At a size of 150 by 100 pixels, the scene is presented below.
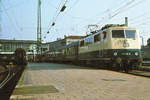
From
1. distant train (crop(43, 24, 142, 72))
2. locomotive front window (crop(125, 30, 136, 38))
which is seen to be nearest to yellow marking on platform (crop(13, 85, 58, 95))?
distant train (crop(43, 24, 142, 72))

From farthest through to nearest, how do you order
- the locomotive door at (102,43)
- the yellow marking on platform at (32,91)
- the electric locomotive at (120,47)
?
the locomotive door at (102,43), the electric locomotive at (120,47), the yellow marking on platform at (32,91)

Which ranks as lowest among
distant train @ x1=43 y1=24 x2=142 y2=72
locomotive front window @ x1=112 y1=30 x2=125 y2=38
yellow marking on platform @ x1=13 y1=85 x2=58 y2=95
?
yellow marking on platform @ x1=13 y1=85 x2=58 y2=95

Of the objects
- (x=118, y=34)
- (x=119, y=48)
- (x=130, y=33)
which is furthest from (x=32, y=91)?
(x=130, y=33)

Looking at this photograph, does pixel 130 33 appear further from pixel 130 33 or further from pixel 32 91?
pixel 32 91

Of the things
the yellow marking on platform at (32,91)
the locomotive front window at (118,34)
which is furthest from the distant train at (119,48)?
the yellow marking on platform at (32,91)

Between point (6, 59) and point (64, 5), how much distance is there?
20.5 metres

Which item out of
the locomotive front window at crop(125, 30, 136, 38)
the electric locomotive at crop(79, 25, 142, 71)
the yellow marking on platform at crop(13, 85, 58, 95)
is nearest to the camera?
the yellow marking on platform at crop(13, 85, 58, 95)

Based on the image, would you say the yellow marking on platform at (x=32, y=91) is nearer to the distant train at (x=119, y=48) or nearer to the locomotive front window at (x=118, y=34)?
the distant train at (x=119, y=48)

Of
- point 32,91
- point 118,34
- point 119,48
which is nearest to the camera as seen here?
point 32,91

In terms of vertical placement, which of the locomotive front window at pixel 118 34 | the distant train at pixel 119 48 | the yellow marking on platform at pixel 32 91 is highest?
the locomotive front window at pixel 118 34

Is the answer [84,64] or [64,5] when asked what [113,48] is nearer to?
[64,5]

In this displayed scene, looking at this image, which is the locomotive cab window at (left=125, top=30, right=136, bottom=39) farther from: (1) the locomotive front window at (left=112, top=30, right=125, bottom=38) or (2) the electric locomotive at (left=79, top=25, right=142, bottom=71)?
(1) the locomotive front window at (left=112, top=30, right=125, bottom=38)

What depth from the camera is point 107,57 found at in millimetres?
15648

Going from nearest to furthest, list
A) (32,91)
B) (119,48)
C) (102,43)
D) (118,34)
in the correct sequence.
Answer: (32,91) < (119,48) < (118,34) < (102,43)
